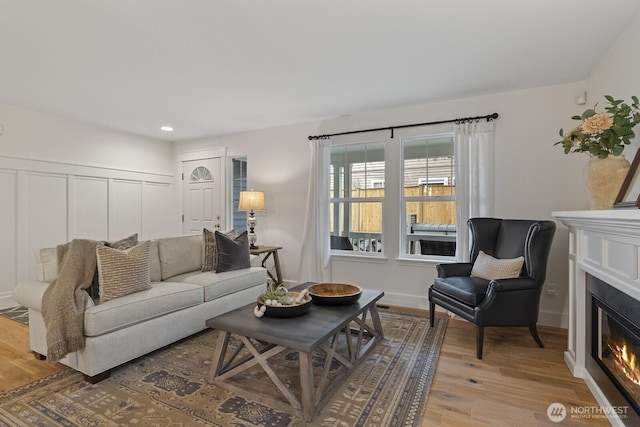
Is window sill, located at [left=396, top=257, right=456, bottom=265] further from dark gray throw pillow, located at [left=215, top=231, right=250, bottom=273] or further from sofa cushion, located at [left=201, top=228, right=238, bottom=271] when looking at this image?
sofa cushion, located at [left=201, top=228, right=238, bottom=271]

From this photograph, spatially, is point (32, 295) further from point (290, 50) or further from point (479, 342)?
point (479, 342)

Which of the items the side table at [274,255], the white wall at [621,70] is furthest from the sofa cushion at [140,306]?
the white wall at [621,70]

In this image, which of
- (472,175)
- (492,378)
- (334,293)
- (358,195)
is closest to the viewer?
(492,378)

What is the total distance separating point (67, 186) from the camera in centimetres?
418

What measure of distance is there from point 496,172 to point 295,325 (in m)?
2.70

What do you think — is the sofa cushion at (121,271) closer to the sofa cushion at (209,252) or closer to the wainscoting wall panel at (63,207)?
the sofa cushion at (209,252)

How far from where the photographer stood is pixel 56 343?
6.33 feet

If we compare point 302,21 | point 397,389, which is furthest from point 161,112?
point 397,389

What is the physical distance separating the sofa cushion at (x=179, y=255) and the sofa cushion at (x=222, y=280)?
77 mm

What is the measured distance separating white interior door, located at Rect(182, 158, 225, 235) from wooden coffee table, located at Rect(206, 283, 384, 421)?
3273 mm

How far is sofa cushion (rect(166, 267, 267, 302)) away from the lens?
9.55ft

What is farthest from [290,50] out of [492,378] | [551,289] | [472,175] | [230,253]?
[551,289]

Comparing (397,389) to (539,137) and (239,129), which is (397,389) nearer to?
(539,137)

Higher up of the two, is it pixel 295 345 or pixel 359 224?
pixel 359 224
